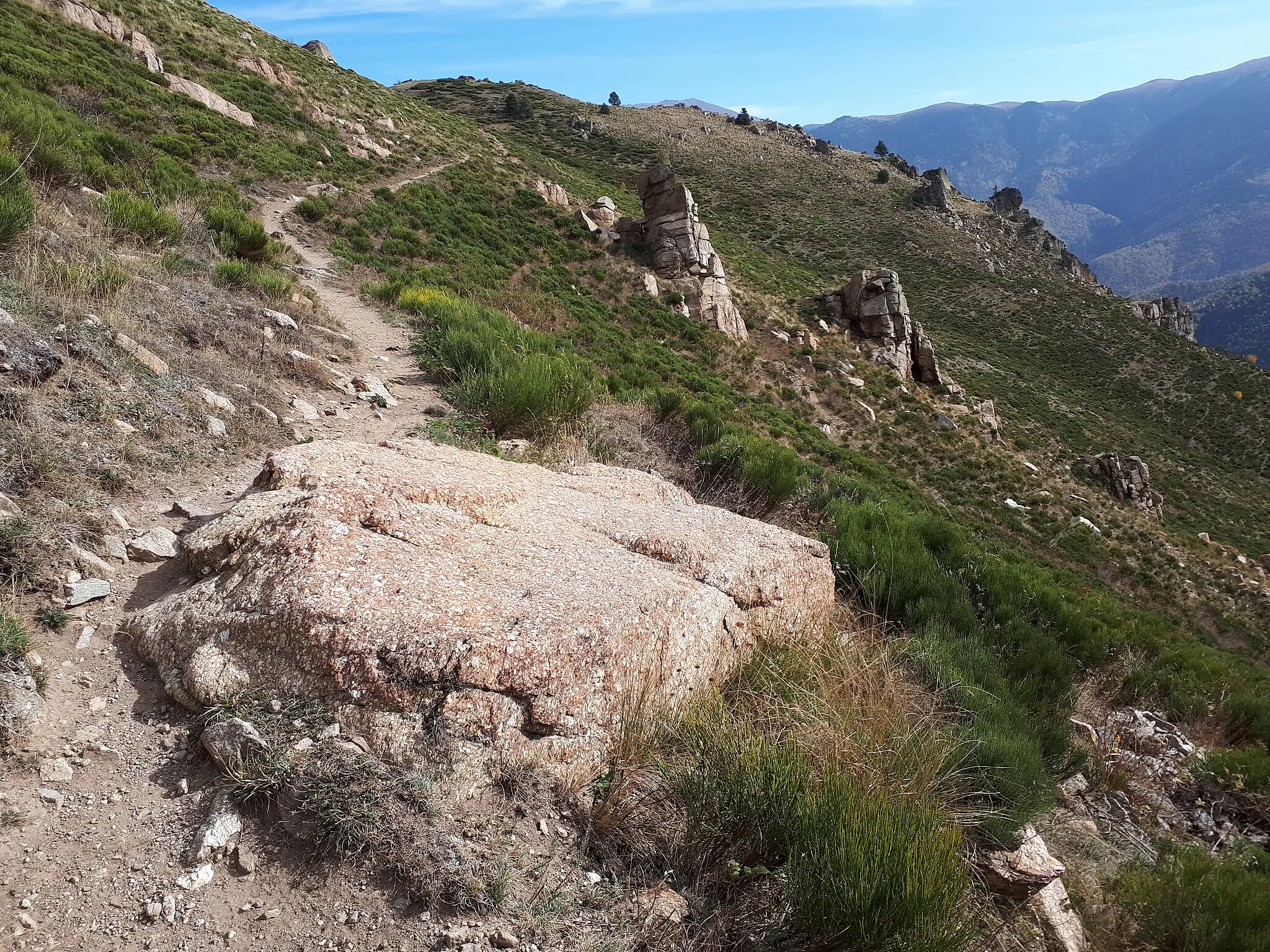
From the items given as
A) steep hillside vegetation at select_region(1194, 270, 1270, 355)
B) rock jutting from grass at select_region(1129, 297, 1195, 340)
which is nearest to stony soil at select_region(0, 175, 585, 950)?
rock jutting from grass at select_region(1129, 297, 1195, 340)

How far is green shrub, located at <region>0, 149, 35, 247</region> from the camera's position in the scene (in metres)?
4.66

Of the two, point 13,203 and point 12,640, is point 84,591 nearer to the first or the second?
point 12,640

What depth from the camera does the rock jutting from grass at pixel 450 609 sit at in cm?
218

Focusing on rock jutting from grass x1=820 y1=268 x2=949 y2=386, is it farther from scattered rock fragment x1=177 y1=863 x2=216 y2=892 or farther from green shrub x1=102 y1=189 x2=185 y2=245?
scattered rock fragment x1=177 y1=863 x2=216 y2=892

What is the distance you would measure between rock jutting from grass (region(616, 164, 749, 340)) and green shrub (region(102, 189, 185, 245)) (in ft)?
61.7

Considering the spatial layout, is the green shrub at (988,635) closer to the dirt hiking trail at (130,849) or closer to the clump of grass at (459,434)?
the dirt hiking trail at (130,849)

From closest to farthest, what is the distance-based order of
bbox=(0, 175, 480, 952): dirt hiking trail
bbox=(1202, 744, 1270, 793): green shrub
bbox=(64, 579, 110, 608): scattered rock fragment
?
1. bbox=(0, 175, 480, 952): dirt hiking trail
2. bbox=(64, 579, 110, 608): scattered rock fragment
3. bbox=(1202, 744, 1270, 793): green shrub

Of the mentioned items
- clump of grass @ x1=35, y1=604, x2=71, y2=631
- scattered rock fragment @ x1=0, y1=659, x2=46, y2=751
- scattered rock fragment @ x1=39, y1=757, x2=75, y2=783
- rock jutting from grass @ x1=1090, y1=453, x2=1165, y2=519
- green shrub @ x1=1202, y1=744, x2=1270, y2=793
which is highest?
clump of grass @ x1=35, y1=604, x2=71, y2=631

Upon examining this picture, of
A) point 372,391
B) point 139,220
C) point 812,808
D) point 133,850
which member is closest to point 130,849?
point 133,850

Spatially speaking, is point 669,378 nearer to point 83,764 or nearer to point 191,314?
point 191,314

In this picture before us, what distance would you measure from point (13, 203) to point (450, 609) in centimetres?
533

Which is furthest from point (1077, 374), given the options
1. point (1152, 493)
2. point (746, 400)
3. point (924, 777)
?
point (924, 777)

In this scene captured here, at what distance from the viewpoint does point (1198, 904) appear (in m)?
2.71

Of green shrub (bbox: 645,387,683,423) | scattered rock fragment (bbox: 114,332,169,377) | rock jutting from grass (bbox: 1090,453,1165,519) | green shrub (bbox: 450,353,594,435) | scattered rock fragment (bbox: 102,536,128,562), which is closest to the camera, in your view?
scattered rock fragment (bbox: 102,536,128,562)
